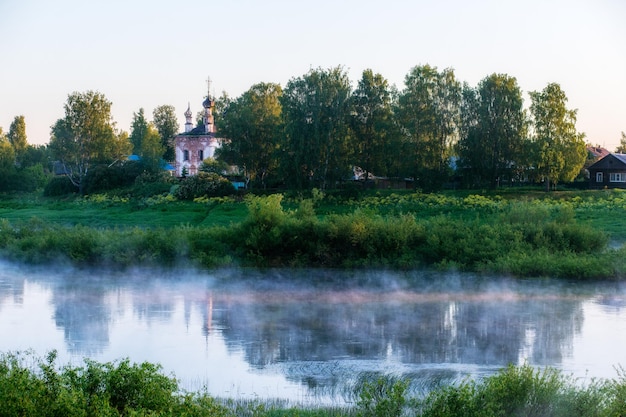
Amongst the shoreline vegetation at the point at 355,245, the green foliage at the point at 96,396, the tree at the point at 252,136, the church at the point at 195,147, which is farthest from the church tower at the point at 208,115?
the green foliage at the point at 96,396

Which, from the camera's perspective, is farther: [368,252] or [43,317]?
[368,252]

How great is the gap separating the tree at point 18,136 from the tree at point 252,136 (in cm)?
3743

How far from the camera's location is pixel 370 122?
48.4m

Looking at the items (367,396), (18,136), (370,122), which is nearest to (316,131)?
(370,122)

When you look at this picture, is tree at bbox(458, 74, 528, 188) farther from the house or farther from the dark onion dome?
the dark onion dome

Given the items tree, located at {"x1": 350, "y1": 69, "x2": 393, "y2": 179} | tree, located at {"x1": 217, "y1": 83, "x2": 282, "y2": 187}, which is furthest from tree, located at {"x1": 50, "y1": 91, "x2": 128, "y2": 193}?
tree, located at {"x1": 350, "y1": 69, "x2": 393, "y2": 179}

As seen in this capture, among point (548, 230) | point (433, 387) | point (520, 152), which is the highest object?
point (520, 152)

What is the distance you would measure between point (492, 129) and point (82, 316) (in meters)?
32.6

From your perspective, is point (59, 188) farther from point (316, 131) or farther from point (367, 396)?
point (367, 396)

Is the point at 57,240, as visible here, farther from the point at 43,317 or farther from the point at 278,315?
the point at 278,315

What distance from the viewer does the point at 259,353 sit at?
16875 millimetres

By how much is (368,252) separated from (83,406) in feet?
66.3

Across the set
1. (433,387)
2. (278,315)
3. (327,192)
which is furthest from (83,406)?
(327,192)

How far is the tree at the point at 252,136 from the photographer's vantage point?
52.7m
